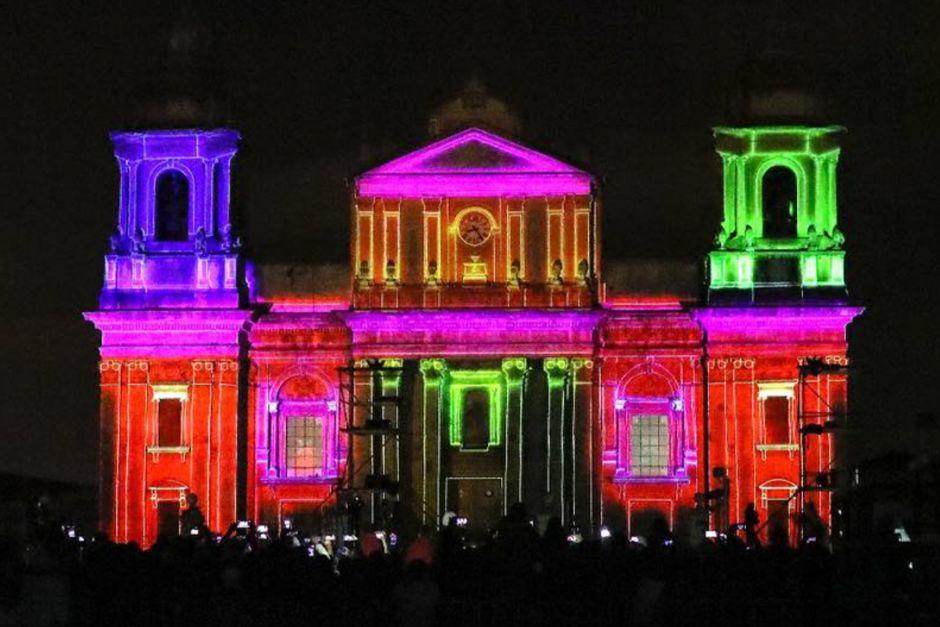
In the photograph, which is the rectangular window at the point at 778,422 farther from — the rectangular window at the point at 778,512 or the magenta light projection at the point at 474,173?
the magenta light projection at the point at 474,173

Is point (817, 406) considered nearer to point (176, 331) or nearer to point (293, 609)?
point (176, 331)

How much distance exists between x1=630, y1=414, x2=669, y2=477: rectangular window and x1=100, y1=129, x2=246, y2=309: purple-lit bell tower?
1054cm

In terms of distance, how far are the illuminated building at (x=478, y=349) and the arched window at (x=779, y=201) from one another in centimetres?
5

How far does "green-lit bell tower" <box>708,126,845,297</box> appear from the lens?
191 ft

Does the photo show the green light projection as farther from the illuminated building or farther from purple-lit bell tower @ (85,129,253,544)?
purple-lit bell tower @ (85,129,253,544)

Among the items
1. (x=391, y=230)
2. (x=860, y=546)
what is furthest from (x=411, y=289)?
(x=860, y=546)

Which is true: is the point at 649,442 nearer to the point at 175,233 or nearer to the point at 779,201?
the point at 779,201

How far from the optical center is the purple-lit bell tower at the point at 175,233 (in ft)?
192

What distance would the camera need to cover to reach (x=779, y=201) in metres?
59.3

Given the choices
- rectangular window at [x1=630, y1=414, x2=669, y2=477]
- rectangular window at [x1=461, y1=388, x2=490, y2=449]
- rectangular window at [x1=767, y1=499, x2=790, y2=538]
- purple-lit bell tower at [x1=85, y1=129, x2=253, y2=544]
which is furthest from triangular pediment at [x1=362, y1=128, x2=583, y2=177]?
rectangular window at [x1=767, y1=499, x2=790, y2=538]

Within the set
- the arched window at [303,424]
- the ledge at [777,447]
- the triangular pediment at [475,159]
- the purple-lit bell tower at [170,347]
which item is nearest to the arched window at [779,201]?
the triangular pediment at [475,159]

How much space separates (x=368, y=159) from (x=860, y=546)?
30657 mm

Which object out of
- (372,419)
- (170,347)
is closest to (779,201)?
(372,419)

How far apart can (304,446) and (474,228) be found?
703 cm
